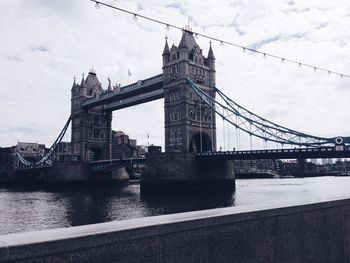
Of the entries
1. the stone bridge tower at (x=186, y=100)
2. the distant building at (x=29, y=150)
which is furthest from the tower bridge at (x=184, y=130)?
the distant building at (x=29, y=150)

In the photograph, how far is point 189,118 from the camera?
5481 centimetres

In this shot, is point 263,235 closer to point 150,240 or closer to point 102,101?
point 150,240

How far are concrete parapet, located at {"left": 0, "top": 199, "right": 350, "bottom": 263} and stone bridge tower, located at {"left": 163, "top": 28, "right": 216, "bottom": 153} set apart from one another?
4743 cm

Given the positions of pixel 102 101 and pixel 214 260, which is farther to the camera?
pixel 102 101

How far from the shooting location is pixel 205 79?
58375mm

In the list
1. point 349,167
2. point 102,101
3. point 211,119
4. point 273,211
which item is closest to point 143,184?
point 211,119

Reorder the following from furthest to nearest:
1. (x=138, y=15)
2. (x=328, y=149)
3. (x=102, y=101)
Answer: (x=102, y=101)
(x=328, y=149)
(x=138, y=15)

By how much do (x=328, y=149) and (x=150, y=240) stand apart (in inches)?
1503

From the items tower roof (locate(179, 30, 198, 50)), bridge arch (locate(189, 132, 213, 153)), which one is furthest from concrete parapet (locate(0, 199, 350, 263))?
tower roof (locate(179, 30, 198, 50))

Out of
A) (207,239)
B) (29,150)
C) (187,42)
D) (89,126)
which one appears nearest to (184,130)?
(187,42)

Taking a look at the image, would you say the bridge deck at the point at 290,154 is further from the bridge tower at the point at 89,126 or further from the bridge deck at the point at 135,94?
the bridge tower at the point at 89,126

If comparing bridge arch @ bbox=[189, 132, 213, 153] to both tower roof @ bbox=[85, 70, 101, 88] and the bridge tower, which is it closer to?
the bridge tower

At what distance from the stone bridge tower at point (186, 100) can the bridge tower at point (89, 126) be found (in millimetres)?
27784

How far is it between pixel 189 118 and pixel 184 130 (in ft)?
7.89
